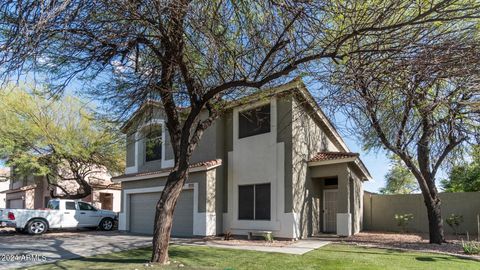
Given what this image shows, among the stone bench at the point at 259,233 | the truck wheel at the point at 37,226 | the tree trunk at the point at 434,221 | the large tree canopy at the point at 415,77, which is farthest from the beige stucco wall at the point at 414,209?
the truck wheel at the point at 37,226

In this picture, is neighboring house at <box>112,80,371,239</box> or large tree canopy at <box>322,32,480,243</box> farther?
neighboring house at <box>112,80,371,239</box>

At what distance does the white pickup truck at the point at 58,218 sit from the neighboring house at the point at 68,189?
263 inches

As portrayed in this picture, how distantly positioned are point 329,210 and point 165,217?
1075cm

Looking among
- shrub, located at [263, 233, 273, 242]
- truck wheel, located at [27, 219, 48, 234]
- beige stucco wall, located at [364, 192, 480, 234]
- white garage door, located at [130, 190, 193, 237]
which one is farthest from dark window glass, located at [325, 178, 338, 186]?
truck wheel, located at [27, 219, 48, 234]

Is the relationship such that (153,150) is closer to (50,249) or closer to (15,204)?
(50,249)

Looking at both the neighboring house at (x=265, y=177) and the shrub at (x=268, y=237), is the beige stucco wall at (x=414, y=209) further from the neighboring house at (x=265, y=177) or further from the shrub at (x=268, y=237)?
→ the shrub at (x=268, y=237)

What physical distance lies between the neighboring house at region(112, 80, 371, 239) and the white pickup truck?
3.74 metres

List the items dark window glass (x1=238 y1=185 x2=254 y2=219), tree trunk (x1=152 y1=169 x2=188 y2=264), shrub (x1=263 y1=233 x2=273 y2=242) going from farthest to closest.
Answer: dark window glass (x1=238 y1=185 x2=254 y2=219) < shrub (x1=263 y1=233 x2=273 y2=242) < tree trunk (x1=152 y1=169 x2=188 y2=264)

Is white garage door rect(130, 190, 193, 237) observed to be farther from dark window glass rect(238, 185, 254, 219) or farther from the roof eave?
the roof eave

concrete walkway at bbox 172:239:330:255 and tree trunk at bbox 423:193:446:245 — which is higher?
tree trunk at bbox 423:193:446:245

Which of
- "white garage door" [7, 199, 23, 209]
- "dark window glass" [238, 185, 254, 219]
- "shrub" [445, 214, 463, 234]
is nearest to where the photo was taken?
"dark window glass" [238, 185, 254, 219]

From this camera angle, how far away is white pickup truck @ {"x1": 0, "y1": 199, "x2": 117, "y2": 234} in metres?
20.5

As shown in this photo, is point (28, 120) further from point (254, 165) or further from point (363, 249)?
point (363, 249)

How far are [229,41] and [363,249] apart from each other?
807cm
